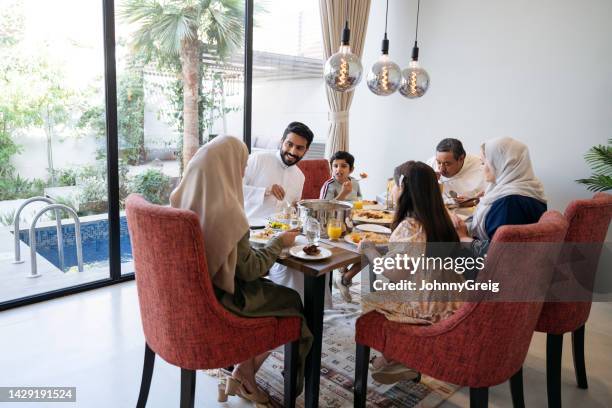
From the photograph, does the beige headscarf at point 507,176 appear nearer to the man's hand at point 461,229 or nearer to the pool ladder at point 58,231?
the man's hand at point 461,229

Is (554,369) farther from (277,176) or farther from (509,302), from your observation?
(277,176)

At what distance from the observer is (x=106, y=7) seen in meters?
3.02

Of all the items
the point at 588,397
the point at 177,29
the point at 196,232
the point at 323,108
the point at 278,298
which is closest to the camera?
the point at 196,232

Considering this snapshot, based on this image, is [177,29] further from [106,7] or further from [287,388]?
[287,388]

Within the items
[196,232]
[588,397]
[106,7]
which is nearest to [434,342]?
[196,232]

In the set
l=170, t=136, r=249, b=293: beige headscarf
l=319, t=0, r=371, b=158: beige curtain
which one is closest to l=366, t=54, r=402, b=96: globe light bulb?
l=170, t=136, r=249, b=293: beige headscarf

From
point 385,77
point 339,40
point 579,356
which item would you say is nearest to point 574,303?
point 579,356

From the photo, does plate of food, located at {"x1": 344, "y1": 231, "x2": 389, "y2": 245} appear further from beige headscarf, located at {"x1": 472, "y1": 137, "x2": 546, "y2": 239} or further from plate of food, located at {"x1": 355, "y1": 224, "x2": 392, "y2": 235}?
beige headscarf, located at {"x1": 472, "y1": 137, "x2": 546, "y2": 239}

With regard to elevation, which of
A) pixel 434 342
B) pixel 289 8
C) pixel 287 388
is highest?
pixel 289 8

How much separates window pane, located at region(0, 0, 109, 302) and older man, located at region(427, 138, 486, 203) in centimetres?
242

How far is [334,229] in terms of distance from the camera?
2061 millimetres

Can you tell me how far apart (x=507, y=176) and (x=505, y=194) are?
4.5 inches

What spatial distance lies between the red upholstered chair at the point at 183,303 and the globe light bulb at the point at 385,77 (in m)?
1.54

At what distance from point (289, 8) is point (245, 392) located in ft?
11.8
